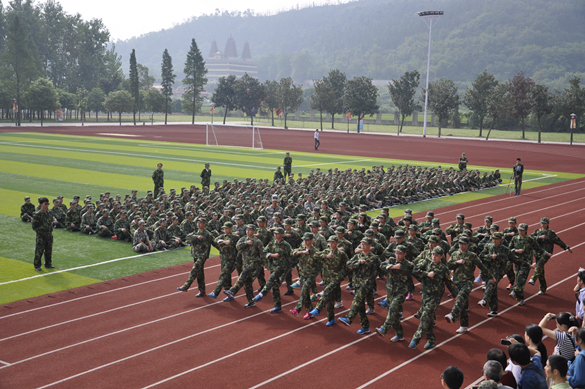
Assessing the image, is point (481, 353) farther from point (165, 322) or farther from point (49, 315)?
point (49, 315)

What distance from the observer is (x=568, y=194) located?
28703mm

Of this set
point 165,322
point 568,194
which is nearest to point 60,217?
point 165,322

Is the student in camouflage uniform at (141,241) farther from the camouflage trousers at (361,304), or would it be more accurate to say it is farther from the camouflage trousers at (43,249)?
the camouflage trousers at (361,304)

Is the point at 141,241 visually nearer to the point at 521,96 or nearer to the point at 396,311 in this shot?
the point at 396,311

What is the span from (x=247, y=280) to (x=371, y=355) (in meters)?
3.60

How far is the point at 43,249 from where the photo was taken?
14398 millimetres

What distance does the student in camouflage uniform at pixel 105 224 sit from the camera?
1797 cm

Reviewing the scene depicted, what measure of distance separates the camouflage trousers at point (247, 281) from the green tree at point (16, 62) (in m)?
91.0

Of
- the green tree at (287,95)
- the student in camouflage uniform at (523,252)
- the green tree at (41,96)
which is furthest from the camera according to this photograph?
the green tree at (287,95)

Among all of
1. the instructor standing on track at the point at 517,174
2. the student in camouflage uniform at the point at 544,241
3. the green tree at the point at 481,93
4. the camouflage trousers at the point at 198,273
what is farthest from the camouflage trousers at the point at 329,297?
the green tree at the point at 481,93

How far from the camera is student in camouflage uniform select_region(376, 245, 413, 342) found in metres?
9.81

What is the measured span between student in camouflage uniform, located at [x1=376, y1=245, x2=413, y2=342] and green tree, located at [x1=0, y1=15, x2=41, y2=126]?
94067 millimetres

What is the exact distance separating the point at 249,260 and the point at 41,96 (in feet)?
301

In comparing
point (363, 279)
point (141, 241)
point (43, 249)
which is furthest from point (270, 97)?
point (363, 279)
